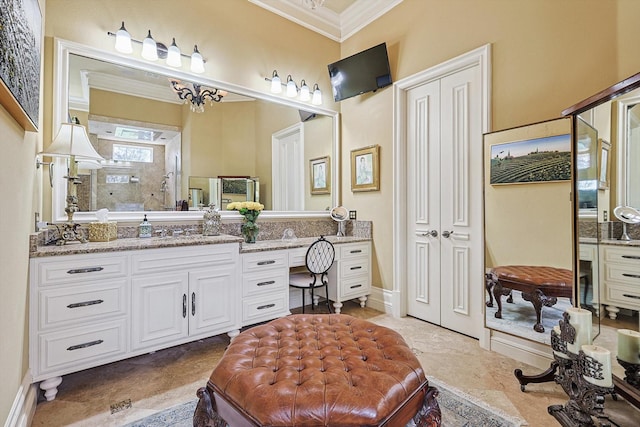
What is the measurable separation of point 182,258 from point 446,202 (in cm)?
246

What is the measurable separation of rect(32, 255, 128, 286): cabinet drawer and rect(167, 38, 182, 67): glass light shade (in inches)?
71.1

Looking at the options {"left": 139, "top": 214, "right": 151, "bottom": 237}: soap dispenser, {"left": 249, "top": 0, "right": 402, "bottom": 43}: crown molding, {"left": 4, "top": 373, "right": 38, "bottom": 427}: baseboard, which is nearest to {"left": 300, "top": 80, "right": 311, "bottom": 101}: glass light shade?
{"left": 249, "top": 0, "right": 402, "bottom": 43}: crown molding

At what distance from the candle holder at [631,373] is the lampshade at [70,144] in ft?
11.3

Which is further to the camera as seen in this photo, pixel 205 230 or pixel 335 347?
pixel 205 230

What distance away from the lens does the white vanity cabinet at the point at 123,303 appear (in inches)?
72.2

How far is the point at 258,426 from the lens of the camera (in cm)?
107

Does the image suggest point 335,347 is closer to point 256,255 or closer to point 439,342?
point 256,255

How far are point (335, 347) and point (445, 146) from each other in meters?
2.35

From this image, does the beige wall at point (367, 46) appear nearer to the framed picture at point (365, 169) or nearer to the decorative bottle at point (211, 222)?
the framed picture at point (365, 169)

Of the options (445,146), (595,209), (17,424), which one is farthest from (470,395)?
(17,424)

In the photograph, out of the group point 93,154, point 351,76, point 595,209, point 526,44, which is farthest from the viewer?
point 351,76

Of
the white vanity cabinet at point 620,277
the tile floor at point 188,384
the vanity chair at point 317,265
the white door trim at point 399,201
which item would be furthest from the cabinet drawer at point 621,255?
the vanity chair at point 317,265

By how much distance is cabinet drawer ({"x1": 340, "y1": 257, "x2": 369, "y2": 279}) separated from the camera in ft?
11.3

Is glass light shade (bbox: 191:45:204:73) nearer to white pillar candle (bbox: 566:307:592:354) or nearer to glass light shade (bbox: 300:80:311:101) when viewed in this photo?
glass light shade (bbox: 300:80:311:101)
